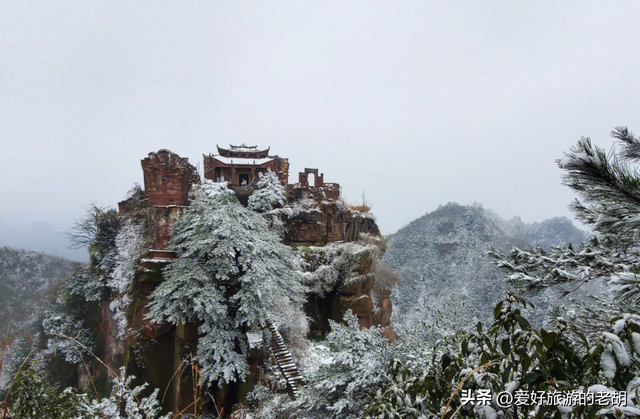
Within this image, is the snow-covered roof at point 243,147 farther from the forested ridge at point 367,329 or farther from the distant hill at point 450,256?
the distant hill at point 450,256

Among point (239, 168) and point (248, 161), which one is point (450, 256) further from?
point (239, 168)

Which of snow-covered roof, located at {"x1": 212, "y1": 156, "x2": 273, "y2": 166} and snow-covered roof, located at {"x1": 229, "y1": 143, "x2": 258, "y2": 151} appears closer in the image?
snow-covered roof, located at {"x1": 212, "y1": 156, "x2": 273, "y2": 166}

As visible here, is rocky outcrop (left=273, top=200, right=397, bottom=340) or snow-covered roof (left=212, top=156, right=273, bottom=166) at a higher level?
snow-covered roof (left=212, top=156, right=273, bottom=166)

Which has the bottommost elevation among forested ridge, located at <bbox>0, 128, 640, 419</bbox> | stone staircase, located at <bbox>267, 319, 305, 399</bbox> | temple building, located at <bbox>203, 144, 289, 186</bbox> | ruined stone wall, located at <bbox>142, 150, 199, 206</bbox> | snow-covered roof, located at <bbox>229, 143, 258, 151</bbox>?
stone staircase, located at <bbox>267, 319, 305, 399</bbox>

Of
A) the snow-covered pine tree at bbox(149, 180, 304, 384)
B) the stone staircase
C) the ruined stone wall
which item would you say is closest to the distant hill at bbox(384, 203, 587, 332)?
the stone staircase

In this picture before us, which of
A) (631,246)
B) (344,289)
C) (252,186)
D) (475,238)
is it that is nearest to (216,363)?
(344,289)

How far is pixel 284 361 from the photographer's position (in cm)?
996

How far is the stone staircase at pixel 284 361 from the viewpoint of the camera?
8.86 metres

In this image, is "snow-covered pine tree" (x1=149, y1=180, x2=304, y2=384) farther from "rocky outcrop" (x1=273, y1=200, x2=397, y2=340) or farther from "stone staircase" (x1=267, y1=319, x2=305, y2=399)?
"rocky outcrop" (x1=273, y1=200, x2=397, y2=340)

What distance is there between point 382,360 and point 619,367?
155 inches

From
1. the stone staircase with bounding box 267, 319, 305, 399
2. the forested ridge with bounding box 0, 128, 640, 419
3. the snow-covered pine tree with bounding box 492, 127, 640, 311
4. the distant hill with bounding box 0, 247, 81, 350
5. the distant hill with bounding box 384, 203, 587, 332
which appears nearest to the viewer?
the forested ridge with bounding box 0, 128, 640, 419

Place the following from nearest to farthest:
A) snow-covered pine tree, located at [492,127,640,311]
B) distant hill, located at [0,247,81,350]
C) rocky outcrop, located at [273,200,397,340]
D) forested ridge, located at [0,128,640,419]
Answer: forested ridge, located at [0,128,640,419] < snow-covered pine tree, located at [492,127,640,311] < rocky outcrop, located at [273,200,397,340] < distant hill, located at [0,247,81,350]

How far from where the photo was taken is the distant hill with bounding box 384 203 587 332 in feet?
113

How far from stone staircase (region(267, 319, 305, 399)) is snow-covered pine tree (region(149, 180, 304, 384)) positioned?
91 cm
